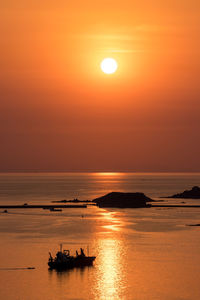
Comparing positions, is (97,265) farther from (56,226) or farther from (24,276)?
(56,226)

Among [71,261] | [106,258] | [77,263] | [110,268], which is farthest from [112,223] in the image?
[110,268]

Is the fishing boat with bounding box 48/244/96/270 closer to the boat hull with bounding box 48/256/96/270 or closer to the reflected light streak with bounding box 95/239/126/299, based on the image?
the boat hull with bounding box 48/256/96/270

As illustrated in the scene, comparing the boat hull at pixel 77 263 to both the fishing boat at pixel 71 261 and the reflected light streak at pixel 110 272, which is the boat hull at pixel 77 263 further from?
the reflected light streak at pixel 110 272

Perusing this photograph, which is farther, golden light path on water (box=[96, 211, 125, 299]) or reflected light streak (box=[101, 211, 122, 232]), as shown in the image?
reflected light streak (box=[101, 211, 122, 232])

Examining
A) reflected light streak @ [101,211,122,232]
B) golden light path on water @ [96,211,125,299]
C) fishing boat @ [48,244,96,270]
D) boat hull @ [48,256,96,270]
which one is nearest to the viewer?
golden light path on water @ [96,211,125,299]

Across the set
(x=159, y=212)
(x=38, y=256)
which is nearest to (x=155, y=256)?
(x=38, y=256)

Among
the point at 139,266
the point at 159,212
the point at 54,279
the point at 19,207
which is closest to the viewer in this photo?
the point at 54,279

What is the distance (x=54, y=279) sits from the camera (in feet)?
250

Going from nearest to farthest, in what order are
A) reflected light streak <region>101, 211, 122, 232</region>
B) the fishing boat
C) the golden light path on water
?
the golden light path on water
the fishing boat
reflected light streak <region>101, 211, 122, 232</region>

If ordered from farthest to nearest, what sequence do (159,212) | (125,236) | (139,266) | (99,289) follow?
(159,212) → (125,236) → (139,266) → (99,289)

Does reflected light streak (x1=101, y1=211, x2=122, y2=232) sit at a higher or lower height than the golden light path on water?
higher

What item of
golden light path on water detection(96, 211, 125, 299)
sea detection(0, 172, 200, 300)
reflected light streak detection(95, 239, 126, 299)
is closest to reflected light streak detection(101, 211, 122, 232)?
sea detection(0, 172, 200, 300)

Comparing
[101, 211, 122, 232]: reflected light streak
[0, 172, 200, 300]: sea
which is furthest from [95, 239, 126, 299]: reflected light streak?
[101, 211, 122, 232]: reflected light streak

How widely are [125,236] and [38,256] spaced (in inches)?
1272
